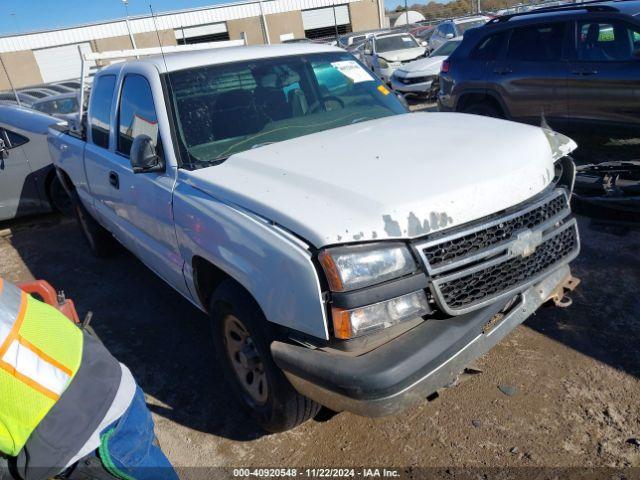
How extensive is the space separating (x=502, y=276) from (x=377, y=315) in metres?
0.64

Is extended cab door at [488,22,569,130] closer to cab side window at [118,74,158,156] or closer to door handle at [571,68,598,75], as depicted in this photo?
door handle at [571,68,598,75]

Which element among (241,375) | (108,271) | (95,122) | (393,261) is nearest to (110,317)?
(108,271)

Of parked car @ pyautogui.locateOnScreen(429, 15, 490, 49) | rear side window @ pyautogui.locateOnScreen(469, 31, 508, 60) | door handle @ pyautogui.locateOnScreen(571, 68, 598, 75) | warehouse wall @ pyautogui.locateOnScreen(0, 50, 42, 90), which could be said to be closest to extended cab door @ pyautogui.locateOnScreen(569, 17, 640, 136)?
door handle @ pyautogui.locateOnScreen(571, 68, 598, 75)

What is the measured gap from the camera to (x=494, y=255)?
2268 millimetres

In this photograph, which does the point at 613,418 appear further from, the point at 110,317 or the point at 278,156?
the point at 110,317

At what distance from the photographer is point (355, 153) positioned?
2.71 meters

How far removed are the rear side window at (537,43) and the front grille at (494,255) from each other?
4727 mm

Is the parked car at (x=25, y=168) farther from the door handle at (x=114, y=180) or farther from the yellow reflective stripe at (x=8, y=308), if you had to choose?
the yellow reflective stripe at (x=8, y=308)

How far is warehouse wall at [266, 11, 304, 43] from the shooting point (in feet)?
138

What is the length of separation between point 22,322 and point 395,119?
8.20 feet

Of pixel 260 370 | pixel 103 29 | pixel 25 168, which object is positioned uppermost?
pixel 103 29

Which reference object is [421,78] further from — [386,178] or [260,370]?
[260,370]

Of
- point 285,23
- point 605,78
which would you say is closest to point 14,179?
point 605,78

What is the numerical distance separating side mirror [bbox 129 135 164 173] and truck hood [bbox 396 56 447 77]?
1013 centimetres
